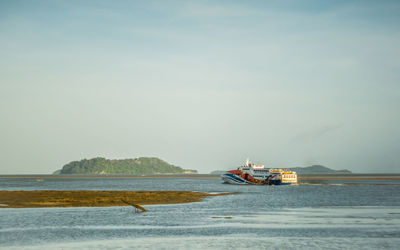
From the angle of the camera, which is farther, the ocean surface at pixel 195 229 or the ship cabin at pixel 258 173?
the ship cabin at pixel 258 173

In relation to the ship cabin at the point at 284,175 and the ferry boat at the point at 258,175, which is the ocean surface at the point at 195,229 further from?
the ship cabin at the point at 284,175

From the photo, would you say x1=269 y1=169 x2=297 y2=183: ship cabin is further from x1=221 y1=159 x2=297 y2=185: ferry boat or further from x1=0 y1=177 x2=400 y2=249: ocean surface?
x1=0 y1=177 x2=400 y2=249: ocean surface

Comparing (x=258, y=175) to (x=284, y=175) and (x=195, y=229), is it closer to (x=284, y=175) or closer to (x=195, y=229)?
(x=284, y=175)

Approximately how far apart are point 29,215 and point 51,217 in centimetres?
367

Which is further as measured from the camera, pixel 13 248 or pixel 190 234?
pixel 190 234

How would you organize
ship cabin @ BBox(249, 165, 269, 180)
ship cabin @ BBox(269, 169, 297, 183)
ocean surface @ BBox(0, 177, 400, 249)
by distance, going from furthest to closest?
1. ship cabin @ BBox(269, 169, 297, 183)
2. ship cabin @ BBox(249, 165, 269, 180)
3. ocean surface @ BBox(0, 177, 400, 249)

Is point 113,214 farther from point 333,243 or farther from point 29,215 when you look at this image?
point 333,243

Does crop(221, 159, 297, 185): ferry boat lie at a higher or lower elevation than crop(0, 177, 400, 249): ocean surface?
higher

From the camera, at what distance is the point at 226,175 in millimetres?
192125

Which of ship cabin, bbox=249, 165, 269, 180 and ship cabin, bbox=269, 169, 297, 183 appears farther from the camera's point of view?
ship cabin, bbox=269, 169, 297, 183

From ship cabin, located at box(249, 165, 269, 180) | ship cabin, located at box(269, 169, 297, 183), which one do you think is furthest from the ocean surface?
ship cabin, located at box(269, 169, 297, 183)

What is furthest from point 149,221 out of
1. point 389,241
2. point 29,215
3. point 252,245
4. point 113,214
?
point 389,241

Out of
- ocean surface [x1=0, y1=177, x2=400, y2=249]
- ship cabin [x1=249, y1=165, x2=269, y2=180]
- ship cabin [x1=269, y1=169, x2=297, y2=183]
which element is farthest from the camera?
ship cabin [x1=269, y1=169, x2=297, y2=183]

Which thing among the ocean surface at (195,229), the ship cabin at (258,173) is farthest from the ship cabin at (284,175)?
the ocean surface at (195,229)
